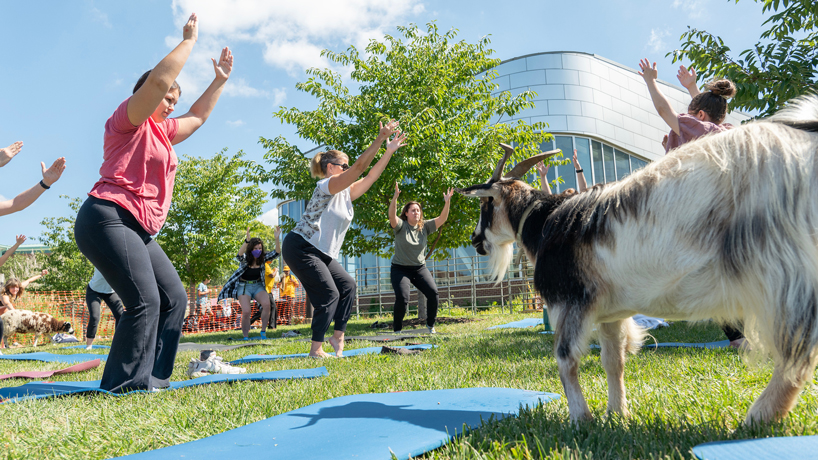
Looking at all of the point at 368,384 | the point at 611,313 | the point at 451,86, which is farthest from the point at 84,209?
the point at 451,86

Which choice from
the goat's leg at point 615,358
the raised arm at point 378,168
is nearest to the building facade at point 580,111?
the raised arm at point 378,168

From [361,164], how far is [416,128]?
8.24 m

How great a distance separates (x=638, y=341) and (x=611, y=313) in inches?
22.3

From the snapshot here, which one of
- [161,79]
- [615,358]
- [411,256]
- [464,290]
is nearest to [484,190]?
[615,358]

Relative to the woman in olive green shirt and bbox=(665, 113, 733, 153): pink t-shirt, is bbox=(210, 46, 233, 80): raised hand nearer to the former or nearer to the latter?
bbox=(665, 113, 733, 153): pink t-shirt

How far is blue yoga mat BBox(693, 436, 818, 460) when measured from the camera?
1.67 metres

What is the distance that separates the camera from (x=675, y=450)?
1899 mm

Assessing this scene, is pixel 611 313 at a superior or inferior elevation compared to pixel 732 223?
inferior

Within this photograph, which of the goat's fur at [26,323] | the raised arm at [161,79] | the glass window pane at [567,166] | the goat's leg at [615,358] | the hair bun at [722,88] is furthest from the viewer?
the glass window pane at [567,166]

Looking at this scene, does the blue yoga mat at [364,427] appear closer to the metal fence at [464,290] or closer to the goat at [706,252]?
the goat at [706,252]

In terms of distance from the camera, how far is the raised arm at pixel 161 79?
3.17 metres

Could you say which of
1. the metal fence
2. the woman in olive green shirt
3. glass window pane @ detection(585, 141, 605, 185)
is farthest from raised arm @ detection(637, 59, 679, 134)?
glass window pane @ detection(585, 141, 605, 185)

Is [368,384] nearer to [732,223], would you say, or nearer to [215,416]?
[215,416]

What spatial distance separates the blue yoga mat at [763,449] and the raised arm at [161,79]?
11.2ft
